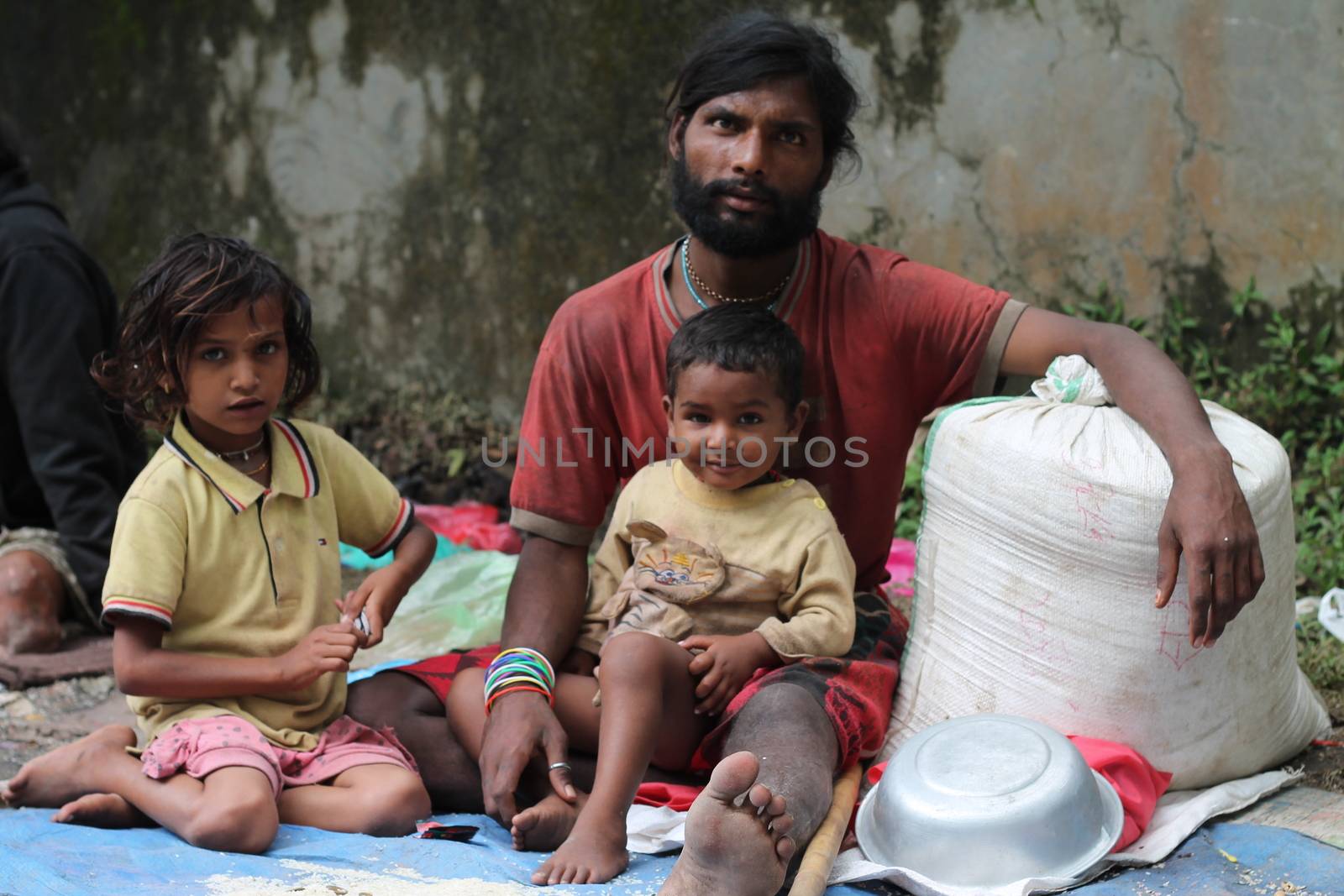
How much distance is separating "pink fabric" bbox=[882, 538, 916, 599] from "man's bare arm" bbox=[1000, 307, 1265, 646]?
5.70 ft

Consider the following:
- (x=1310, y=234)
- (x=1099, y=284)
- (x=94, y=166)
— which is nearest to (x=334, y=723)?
(x=1099, y=284)

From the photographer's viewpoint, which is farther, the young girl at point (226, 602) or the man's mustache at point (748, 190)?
the man's mustache at point (748, 190)

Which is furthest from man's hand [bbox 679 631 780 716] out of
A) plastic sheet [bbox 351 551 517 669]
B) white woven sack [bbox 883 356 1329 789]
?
plastic sheet [bbox 351 551 517 669]

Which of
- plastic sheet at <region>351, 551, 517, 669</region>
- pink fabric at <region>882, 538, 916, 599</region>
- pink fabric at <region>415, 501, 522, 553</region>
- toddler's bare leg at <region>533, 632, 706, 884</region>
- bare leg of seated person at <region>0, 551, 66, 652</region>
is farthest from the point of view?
pink fabric at <region>415, 501, 522, 553</region>

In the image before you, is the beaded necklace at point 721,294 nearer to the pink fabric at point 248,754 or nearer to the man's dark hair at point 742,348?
the man's dark hair at point 742,348

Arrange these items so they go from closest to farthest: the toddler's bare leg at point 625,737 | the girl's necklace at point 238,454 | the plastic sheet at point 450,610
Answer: the toddler's bare leg at point 625,737
the girl's necklace at point 238,454
the plastic sheet at point 450,610

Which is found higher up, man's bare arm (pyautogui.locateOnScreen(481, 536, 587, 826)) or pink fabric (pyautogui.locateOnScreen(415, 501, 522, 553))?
man's bare arm (pyautogui.locateOnScreen(481, 536, 587, 826))

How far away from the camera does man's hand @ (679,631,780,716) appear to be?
2.54m

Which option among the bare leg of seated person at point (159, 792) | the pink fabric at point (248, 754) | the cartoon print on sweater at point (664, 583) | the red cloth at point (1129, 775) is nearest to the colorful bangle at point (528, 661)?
the cartoon print on sweater at point (664, 583)

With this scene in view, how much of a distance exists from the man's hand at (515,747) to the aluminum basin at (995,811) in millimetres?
573

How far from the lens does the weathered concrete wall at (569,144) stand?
4.52 m

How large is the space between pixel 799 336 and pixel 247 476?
116cm

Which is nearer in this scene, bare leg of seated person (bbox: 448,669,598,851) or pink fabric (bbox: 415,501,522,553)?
bare leg of seated person (bbox: 448,669,598,851)

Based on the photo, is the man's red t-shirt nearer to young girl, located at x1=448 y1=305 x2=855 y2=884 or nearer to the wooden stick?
young girl, located at x1=448 y1=305 x2=855 y2=884
